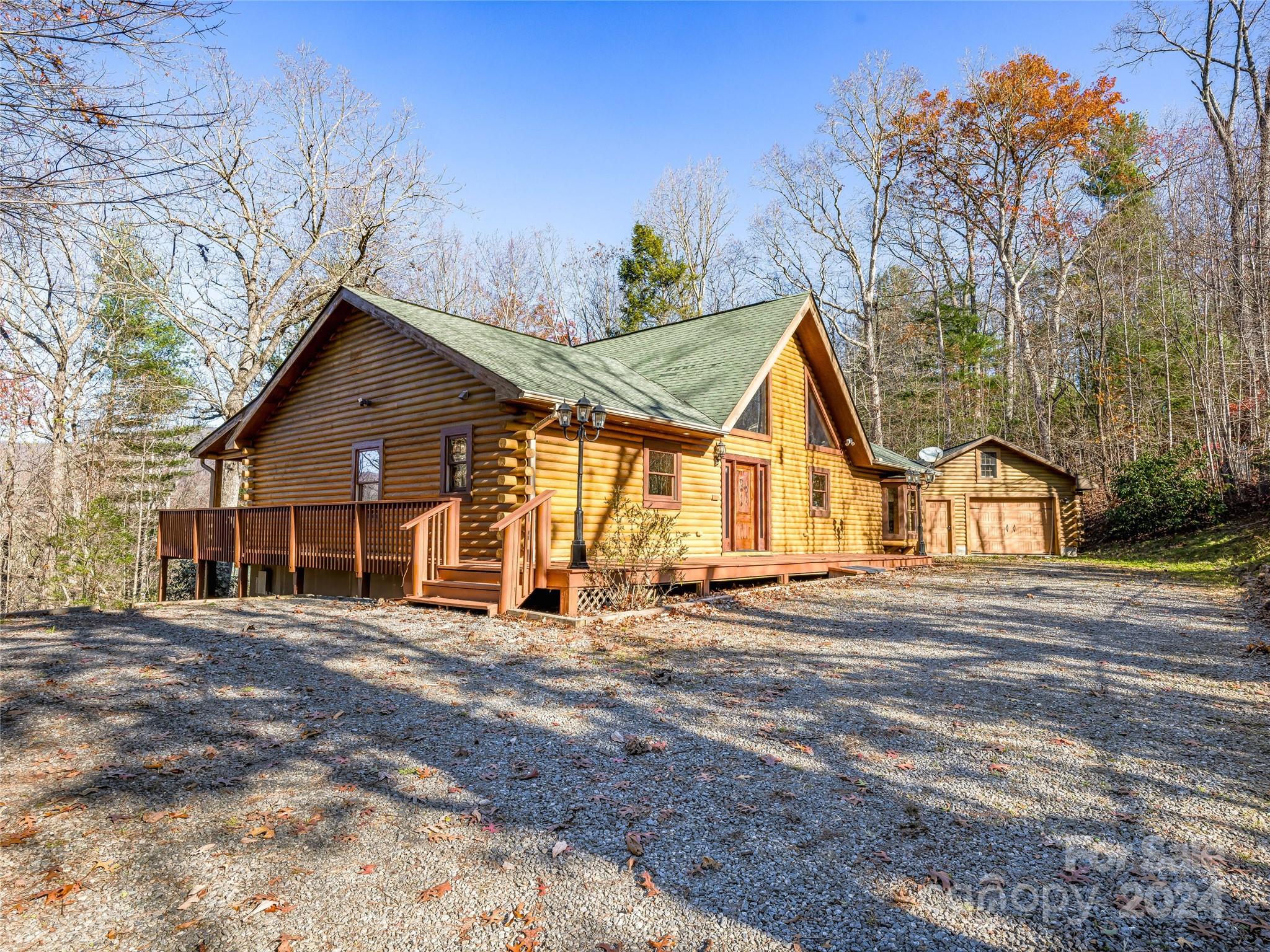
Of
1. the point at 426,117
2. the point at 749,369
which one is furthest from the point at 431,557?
the point at 426,117

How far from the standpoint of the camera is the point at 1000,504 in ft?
86.6

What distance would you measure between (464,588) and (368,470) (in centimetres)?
514

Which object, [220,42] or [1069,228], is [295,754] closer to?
[220,42]

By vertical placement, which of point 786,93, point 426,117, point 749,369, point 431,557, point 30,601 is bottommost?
point 30,601

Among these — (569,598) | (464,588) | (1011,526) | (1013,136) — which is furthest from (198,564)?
(1013,136)

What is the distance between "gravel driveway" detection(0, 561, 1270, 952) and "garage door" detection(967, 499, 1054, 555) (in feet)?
68.5

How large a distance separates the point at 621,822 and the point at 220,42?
5.69 metres

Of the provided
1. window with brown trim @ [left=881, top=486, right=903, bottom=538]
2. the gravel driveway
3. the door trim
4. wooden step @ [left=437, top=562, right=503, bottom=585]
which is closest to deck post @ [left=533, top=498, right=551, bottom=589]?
wooden step @ [left=437, top=562, right=503, bottom=585]

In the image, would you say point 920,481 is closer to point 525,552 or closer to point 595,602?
point 595,602

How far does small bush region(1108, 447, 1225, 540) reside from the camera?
21.5 m

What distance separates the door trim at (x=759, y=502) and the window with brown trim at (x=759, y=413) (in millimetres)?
699

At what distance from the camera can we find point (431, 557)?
33.2ft

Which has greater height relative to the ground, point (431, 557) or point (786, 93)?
point (786, 93)

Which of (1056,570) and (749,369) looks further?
(1056,570)
